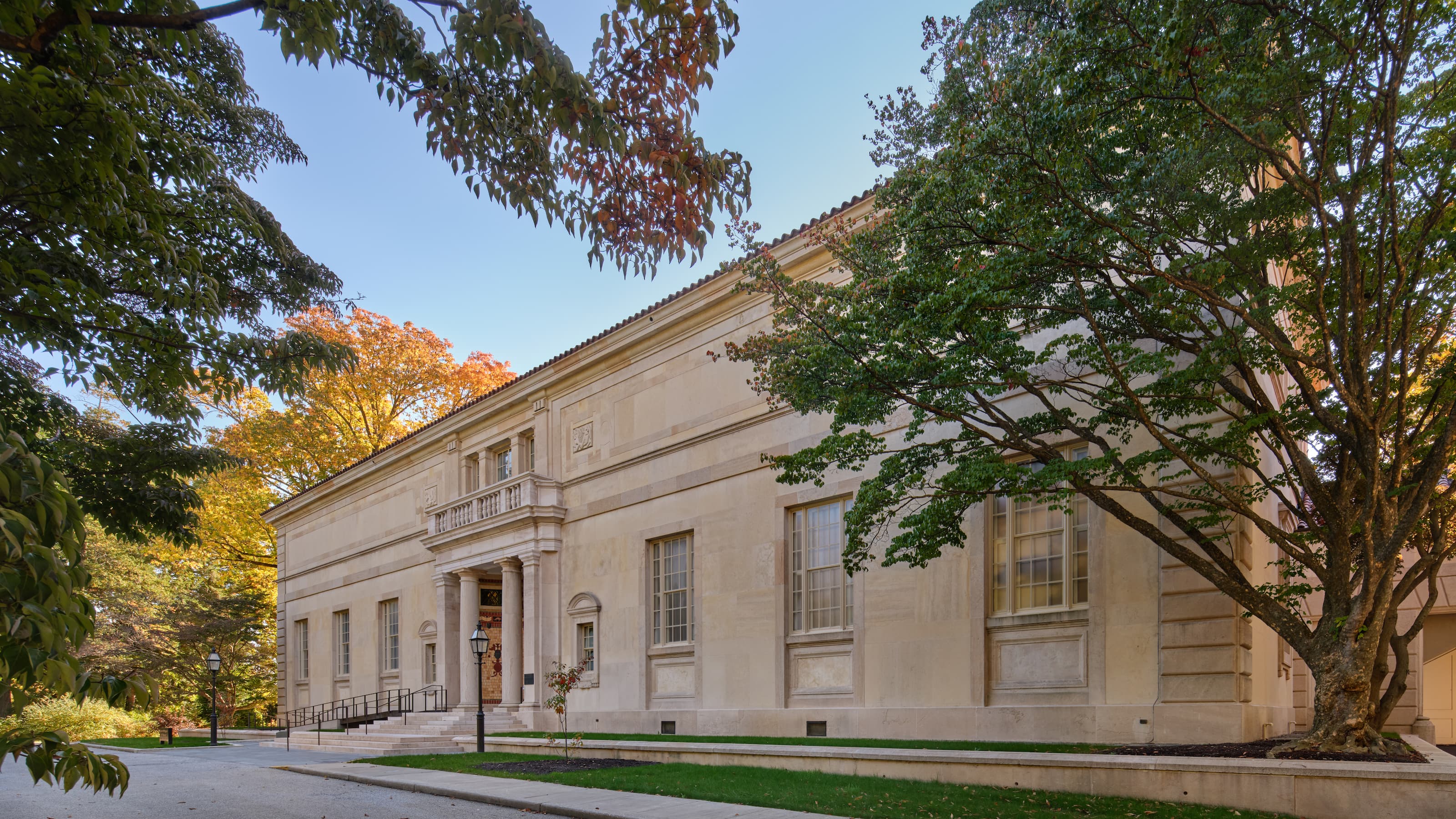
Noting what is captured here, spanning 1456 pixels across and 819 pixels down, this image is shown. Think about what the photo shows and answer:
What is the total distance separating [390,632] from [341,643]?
5246 millimetres

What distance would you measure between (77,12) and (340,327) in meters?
45.3

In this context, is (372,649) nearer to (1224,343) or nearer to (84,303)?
(84,303)

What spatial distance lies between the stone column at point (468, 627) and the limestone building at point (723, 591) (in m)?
0.12

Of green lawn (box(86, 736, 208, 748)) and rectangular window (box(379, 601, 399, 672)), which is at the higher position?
rectangular window (box(379, 601, 399, 672))

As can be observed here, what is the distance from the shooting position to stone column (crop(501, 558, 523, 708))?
93.7ft

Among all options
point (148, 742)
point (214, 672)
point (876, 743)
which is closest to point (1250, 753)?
point (876, 743)

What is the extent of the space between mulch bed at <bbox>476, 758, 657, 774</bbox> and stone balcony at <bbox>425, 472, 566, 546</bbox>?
9630 mm

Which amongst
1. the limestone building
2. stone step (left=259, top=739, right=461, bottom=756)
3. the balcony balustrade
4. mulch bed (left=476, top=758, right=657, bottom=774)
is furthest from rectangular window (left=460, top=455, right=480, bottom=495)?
mulch bed (left=476, top=758, right=657, bottom=774)

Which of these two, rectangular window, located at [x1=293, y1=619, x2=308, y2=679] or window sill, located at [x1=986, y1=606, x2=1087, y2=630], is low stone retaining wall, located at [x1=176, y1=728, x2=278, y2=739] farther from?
window sill, located at [x1=986, y1=606, x2=1087, y2=630]

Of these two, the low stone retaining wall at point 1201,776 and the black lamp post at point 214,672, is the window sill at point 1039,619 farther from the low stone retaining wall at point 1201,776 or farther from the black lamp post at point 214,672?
the black lamp post at point 214,672

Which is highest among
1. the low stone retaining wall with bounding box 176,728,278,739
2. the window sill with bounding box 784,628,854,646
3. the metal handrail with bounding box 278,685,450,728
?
the window sill with bounding box 784,628,854,646

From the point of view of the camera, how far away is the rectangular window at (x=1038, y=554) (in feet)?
52.0

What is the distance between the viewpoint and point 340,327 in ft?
155

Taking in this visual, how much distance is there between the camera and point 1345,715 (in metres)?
11.3
